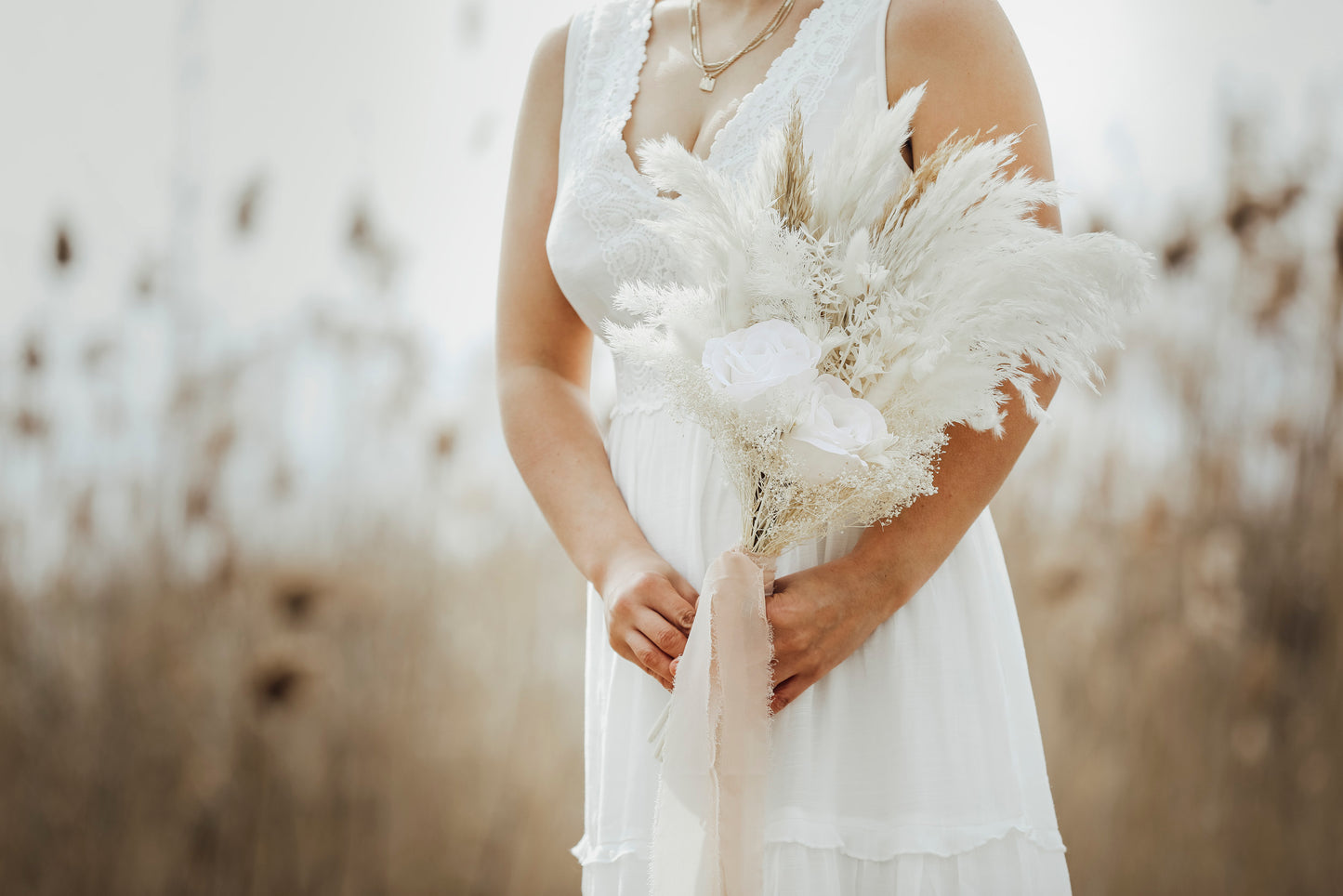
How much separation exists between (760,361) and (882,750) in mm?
398

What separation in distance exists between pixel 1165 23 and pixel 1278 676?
1.22m

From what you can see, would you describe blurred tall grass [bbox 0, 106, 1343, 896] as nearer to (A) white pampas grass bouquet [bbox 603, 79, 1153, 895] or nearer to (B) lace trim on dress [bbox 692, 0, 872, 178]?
(B) lace trim on dress [bbox 692, 0, 872, 178]

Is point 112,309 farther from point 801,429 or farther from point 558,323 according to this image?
point 801,429

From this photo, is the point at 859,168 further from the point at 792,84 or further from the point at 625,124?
the point at 625,124

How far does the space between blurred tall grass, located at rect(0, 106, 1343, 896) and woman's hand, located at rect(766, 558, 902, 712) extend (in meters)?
1.11

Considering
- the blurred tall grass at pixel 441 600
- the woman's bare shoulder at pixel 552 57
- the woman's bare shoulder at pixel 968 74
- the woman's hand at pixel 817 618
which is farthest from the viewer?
the blurred tall grass at pixel 441 600

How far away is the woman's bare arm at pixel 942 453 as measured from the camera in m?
0.69

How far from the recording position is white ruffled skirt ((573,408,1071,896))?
2.41 feet

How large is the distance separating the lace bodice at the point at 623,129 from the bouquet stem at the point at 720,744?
1.05 feet

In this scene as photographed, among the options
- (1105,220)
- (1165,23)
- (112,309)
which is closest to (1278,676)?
(1105,220)

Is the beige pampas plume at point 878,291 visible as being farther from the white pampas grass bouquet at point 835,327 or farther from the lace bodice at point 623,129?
the lace bodice at point 623,129

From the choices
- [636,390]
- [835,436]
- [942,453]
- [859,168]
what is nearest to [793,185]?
[859,168]

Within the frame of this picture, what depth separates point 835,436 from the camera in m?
0.53

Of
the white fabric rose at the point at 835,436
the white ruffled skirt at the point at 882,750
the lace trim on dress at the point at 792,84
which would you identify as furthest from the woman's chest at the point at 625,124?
the white fabric rose at the point at 835,436
